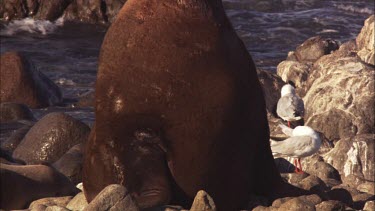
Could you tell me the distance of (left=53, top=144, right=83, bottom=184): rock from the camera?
34.3 feet

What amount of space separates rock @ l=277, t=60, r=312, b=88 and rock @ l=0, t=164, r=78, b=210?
10.3m

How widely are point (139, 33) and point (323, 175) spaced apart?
5597 mm

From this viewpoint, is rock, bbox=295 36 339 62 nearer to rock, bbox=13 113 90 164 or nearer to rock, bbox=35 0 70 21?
rock, bbox=13 113 90 164

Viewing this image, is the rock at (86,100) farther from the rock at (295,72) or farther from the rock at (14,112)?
the rock at (295,72)

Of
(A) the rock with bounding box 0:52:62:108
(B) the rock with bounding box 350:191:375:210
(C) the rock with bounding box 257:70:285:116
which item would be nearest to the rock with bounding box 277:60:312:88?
(C) the rock with bounding box 257:70:285:116

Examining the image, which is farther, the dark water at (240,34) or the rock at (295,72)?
the dark water at (240,34)

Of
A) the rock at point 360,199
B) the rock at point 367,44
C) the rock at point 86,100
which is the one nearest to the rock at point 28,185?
the rock at point 360,199

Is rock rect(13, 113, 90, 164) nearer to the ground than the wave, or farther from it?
farther from it

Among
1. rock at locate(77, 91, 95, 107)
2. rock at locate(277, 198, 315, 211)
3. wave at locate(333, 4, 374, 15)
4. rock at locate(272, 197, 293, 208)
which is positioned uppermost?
rock at locate(277, 198, 315, 211)

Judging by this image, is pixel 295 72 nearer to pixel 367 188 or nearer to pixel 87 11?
pixel 367 188

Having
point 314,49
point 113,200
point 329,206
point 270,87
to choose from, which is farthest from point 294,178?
point 314,49

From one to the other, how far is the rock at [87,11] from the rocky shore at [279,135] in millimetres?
8744

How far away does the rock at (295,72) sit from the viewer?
17906 mm

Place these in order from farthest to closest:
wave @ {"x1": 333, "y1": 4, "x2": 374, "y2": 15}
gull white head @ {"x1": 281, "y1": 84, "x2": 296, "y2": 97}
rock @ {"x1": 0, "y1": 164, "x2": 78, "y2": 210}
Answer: wave @ {"x1": 333, "y1": 4, "x2": 374, "y2": 15} → gull white head @ {"x1": 281, "y1": 84, "x2": 296, "y2": 97} → rock @ {"x1": 0, "y1": 164, "x2": 78, "y2": 210}
